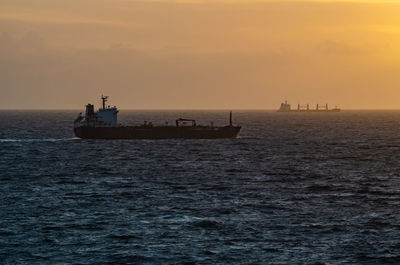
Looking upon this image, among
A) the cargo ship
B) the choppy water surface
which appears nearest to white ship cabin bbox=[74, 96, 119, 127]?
the cargo ship

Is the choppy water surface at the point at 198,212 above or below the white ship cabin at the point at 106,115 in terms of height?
below

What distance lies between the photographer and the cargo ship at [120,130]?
14250cm

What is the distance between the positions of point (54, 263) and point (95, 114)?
360ft

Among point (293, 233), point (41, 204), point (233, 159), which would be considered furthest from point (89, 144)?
point (293, 233)

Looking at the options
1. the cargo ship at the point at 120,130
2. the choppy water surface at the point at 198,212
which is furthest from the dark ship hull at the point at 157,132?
the choppy water surface at the point at 198,212

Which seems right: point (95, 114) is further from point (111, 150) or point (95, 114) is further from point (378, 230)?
point (378, 230)

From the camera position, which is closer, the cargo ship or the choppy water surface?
the choppy water surface

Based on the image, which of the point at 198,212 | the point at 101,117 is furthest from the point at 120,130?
the point at 198,212

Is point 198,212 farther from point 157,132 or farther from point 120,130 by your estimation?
point 157,132

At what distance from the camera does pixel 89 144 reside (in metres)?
136

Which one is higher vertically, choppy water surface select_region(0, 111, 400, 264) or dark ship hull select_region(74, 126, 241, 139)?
dark ship hull select_region(74, 126, 241, 139)

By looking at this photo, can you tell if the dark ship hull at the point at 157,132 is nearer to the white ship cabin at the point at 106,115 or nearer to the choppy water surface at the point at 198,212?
the white ship cabin at the point at 106,115

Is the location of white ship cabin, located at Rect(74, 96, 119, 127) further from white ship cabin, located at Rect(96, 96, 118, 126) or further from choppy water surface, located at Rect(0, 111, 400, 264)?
choppy water surface, located at Rect(0, 111, 400, 264)

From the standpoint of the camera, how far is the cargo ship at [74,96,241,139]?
5610 inches
